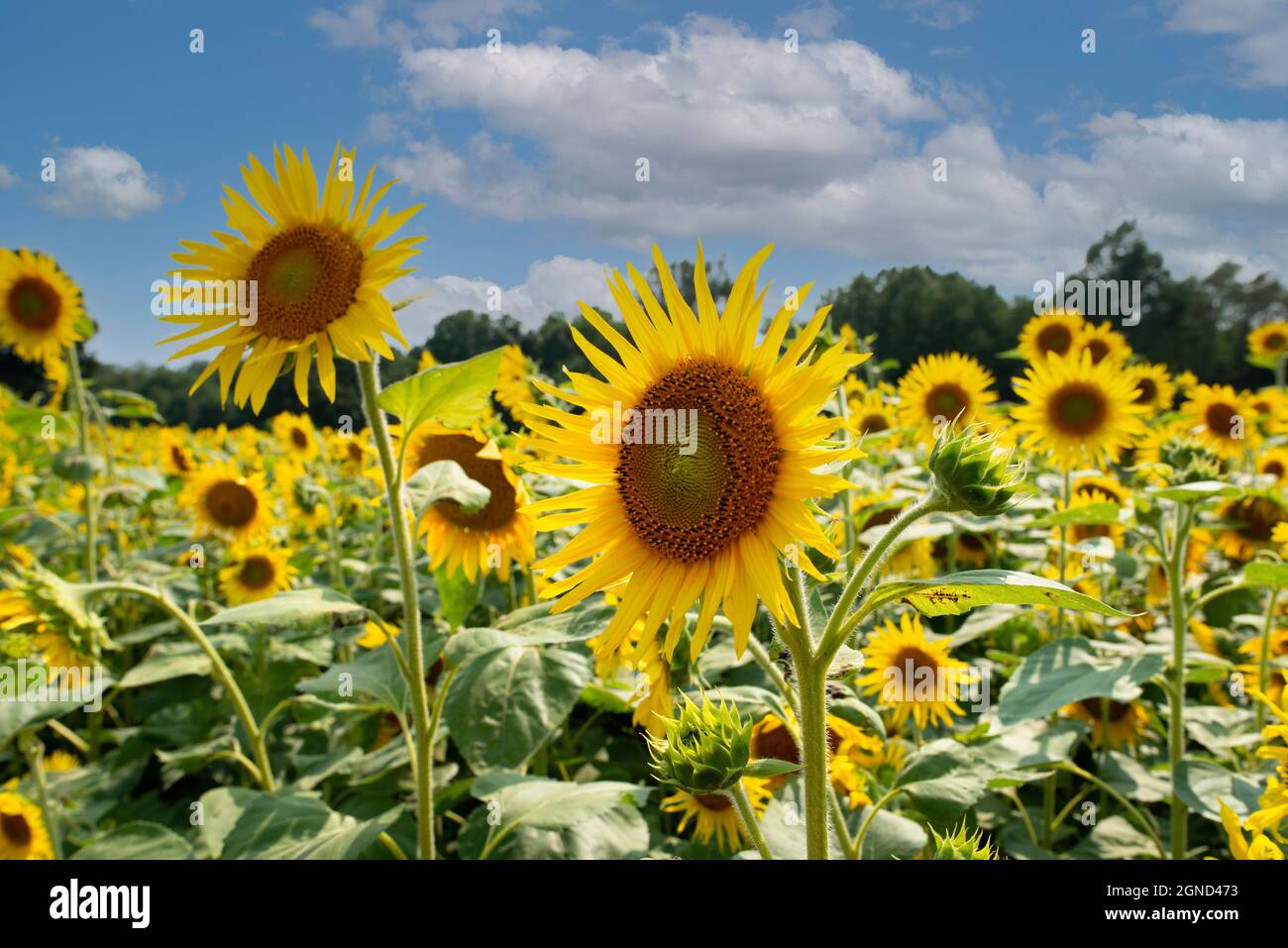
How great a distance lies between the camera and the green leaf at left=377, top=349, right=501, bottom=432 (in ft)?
6.77

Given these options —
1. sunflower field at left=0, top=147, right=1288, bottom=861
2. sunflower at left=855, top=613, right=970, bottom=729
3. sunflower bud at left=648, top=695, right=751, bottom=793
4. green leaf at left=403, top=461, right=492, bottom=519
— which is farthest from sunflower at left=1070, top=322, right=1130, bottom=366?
sunflower bud at left=648, top=695, right=751, bottom=793

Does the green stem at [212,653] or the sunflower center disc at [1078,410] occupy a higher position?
the sunflower center disc at [1078,410]

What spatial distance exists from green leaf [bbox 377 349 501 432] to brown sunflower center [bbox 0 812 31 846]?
2185 millimetres

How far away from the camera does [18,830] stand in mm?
3008

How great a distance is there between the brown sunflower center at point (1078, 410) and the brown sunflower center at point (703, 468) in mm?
3730

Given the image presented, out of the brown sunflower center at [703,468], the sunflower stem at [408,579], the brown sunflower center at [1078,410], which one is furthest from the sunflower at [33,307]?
the brown sunflower center at [1078,410]

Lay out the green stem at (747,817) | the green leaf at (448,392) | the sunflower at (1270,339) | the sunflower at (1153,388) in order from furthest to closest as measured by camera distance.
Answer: the sunflower at (1270,339) → the sunflower at (1153,388) → the green leaf at (448,392) → the green stem at (747,817)

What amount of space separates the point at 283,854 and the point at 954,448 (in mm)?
1830

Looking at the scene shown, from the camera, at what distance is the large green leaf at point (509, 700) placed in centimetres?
207

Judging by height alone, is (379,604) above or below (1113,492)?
below

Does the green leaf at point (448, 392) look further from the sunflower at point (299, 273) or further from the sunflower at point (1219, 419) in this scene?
the sunflower at point (1219, 419)
